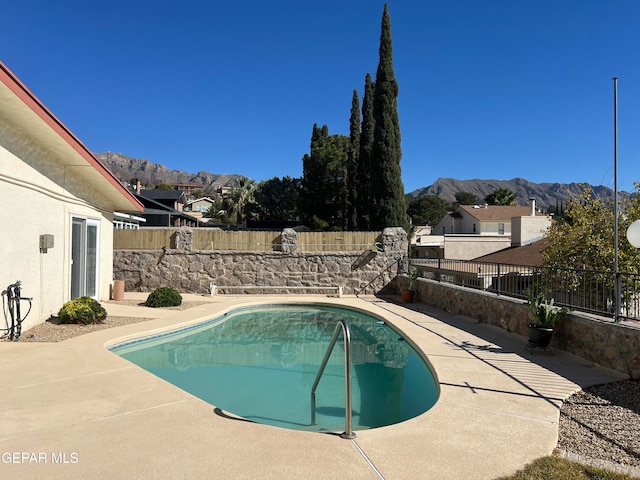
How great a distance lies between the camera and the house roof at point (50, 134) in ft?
21.4

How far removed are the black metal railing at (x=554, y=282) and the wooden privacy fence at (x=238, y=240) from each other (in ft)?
9.65

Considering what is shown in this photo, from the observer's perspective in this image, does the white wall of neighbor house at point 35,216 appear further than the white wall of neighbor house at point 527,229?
No

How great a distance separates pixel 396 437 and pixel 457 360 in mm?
3075

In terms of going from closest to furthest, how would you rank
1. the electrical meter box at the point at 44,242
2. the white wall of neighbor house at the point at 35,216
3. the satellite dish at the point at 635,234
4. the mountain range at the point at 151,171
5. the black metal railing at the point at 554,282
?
the satellite dish at the point at 635,234
the black metal railing at the point at 554,282
the white wall of neighbor house at the point at 35,216
the electrical meter box at the point at 44,242
the mountain range at the point at 151,171

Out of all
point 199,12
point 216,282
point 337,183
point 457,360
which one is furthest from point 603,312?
point 337,183

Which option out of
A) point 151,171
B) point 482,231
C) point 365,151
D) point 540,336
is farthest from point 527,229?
point 151,171

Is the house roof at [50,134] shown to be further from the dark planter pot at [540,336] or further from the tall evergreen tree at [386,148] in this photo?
the tall evergreen tree at [386,148]

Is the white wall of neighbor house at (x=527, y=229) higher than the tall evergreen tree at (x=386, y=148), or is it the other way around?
the tall evergreen tree at (x=386, y=148)

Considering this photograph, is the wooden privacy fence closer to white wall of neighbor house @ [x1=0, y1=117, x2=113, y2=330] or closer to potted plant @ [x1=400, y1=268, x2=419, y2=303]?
potted plant @ [x1=400, y1=268, x2=419, y2=303]

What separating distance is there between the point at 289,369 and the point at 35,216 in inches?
237

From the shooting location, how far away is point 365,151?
28.2 metres

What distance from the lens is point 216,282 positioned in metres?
16.3

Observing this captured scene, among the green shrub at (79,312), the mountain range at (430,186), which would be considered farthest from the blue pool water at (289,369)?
the mountain range at (430,186)

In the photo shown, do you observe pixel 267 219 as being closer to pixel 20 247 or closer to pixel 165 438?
pixel 20 247
